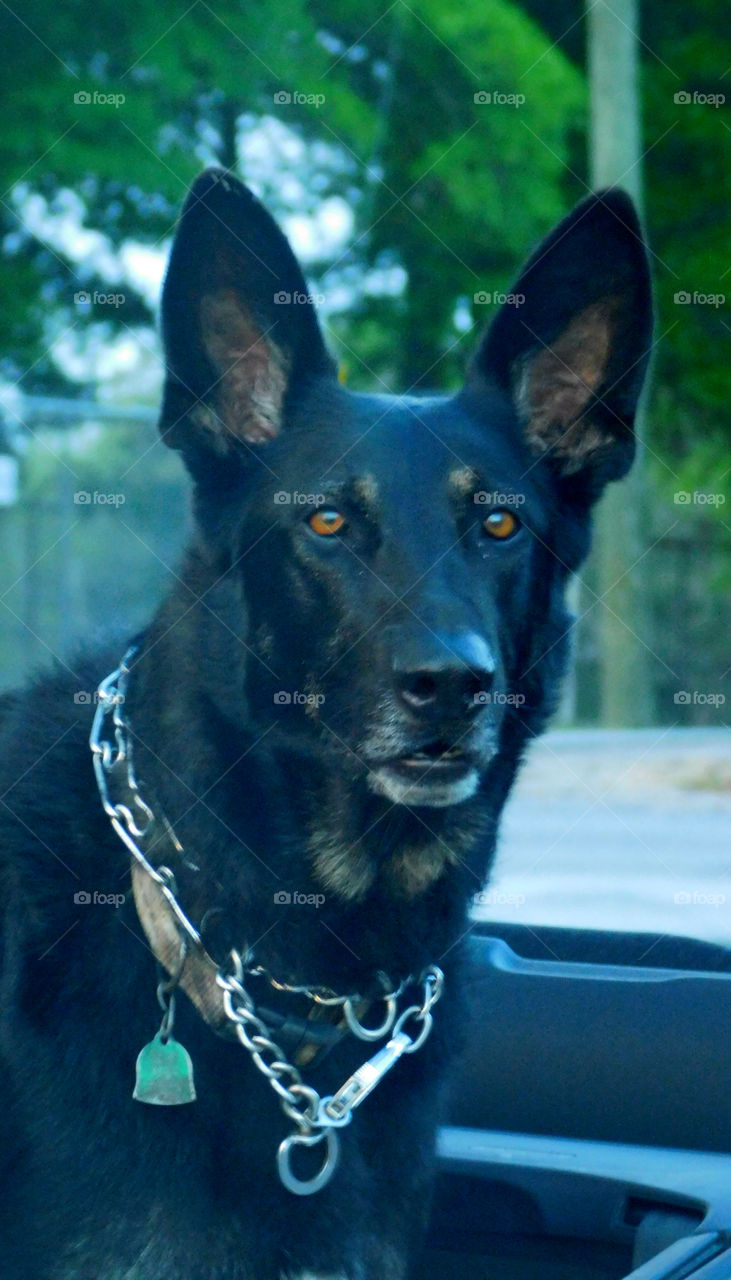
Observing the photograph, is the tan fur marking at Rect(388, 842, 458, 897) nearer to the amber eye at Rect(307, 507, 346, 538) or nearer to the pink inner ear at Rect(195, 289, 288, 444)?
the amber eye at Rect(307, 507, 346, 538)

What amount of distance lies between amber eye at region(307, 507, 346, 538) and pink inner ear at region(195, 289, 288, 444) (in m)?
0.24

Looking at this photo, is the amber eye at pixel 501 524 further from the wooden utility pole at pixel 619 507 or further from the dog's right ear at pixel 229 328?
the wooden utility pole at pixel 619 507

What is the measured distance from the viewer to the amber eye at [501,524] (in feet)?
8.42

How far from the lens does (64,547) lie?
9.57 metres

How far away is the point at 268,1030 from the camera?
7.16 feet

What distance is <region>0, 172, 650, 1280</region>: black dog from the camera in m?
2.11

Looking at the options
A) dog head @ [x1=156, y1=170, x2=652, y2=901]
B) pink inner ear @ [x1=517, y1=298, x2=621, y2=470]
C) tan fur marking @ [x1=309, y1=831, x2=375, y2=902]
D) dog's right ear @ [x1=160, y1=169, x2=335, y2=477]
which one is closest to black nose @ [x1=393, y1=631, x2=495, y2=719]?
dog head @ [x1=156, y1=170, x2=652, y2=901]

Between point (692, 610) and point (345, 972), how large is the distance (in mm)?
14201

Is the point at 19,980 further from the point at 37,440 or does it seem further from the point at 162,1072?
the point at 37,440

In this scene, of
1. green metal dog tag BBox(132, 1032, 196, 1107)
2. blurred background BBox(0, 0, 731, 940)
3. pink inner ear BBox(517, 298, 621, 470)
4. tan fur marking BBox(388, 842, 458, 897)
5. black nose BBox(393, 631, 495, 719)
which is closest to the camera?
green metal dog tag BBox(132, 1032, 196, 1107)

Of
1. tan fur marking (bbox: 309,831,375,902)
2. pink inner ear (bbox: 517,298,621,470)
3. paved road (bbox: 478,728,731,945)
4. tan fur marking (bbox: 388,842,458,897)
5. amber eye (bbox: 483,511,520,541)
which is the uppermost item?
pink inner ear (bbox: 517,298,621,470)

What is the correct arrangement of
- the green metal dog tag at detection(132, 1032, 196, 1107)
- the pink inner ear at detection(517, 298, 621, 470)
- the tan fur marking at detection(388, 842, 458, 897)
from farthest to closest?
1. the pink inner ear at detection(517, 298, 621, 470)
2. the tan fur marking at detection(388, 842, 458, 897)
3. the green metal dog tag at detection(132, 1032, 196, 1107)

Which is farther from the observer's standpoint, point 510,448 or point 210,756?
point 510,448

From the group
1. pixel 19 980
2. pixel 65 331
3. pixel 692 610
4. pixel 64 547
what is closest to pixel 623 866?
pixel 19 980
